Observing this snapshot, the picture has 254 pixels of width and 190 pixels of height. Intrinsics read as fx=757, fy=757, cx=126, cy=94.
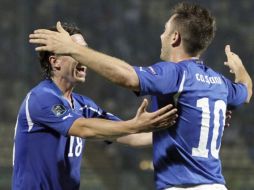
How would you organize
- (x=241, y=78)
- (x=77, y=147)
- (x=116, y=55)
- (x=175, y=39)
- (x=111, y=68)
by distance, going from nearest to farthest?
1. (x=111, y=68)
2. (x=175, y=39)
3. (x=77, y=147)
4. (x=241, y=78)
5. (x=116, y=55)

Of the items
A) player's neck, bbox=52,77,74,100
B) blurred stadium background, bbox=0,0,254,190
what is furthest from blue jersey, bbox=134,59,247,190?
blurred stadium background, bbox=0,0,254,190

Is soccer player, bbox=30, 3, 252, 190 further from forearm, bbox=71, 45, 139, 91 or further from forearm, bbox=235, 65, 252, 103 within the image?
forearm, bbox=235, 65, 252, 103

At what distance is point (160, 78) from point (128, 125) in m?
0.36

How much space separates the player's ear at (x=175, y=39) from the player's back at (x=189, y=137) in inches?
5.4

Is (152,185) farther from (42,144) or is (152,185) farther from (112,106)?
(42,144)

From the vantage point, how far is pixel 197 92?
4359 mm

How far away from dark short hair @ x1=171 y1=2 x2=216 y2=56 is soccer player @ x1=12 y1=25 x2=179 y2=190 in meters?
0.64

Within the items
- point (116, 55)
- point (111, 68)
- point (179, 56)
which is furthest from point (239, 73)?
point (116, 55)

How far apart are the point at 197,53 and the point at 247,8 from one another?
22.6 feet

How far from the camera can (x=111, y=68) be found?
4066mm

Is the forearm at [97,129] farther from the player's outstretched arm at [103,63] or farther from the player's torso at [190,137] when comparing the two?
the player's outstretched arm at [103,63]

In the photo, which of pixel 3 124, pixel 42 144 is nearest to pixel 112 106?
pixel 3 124

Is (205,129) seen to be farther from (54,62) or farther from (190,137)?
(54,62)

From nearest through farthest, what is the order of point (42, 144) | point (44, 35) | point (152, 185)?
1. point (44, 35)
2. point (42, 144)
3. point (152, 185)
